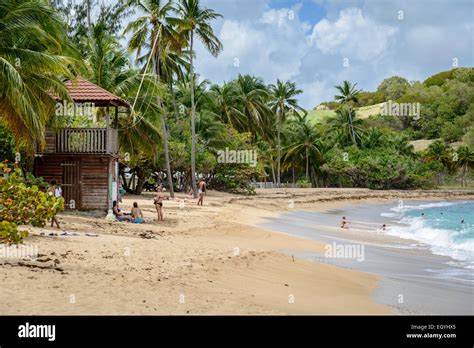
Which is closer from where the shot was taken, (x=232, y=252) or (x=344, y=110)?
(x=232, y=252)

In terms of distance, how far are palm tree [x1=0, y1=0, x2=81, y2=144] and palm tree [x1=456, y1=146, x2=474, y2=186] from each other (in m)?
70.0

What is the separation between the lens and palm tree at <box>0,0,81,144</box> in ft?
46.1

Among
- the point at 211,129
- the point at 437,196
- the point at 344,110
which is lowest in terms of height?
the point at 437,196

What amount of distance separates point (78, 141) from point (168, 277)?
12766 mm

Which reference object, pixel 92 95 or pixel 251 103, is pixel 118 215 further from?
pixel 251 103

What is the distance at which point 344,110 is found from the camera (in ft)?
243

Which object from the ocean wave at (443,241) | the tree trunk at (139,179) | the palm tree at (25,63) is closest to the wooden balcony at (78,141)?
the palm tree at (25,63)

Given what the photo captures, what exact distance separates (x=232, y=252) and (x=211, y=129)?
32567 mm

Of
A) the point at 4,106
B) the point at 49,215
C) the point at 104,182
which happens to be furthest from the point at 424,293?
the point at 104,182
